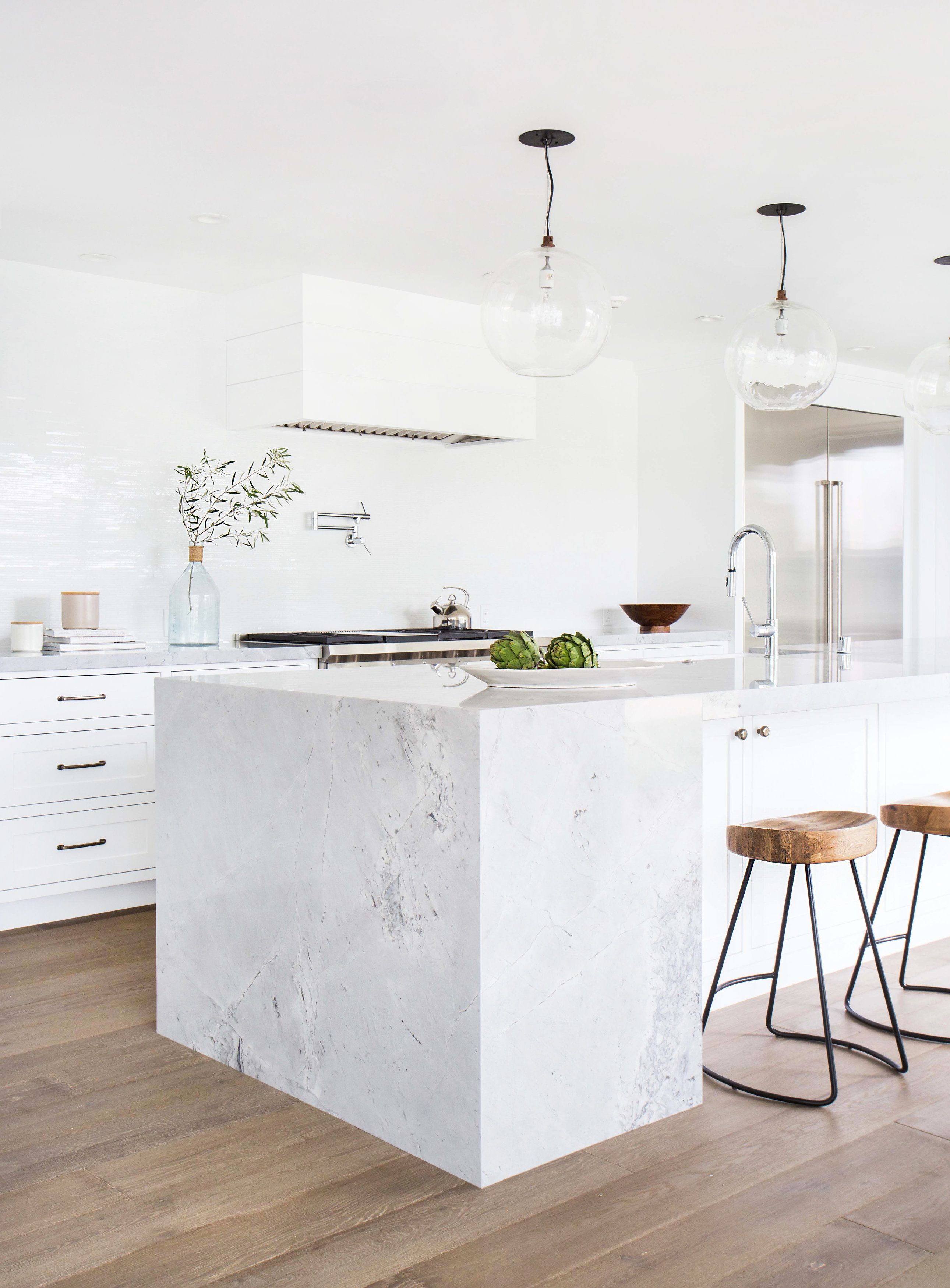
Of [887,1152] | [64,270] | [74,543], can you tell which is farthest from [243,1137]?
[64,270]

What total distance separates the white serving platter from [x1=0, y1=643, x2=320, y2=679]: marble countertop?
1942 millimetres

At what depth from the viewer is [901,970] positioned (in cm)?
321

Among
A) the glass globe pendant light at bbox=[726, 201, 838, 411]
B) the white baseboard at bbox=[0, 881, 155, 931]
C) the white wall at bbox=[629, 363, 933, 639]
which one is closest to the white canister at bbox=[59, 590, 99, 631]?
the white baseboard at bbox=[0, 881, 155, 931]

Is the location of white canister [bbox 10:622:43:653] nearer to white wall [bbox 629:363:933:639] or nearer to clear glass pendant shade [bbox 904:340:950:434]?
clear glass pendant shade [bbox 904:340:950:434]

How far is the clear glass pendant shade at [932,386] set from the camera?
12.3 feet

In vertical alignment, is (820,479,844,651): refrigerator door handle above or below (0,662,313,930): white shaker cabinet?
above

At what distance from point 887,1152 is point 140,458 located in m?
3.68

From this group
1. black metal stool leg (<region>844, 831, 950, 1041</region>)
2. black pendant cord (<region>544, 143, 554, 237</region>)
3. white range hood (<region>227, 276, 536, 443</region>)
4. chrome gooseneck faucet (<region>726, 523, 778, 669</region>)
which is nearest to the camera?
black metal stool leg (<region>844, 831, 950, 1041</region>)

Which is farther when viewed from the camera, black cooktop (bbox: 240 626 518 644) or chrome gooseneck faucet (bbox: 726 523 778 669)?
black cooktop (bbox: 240 626 518 644)

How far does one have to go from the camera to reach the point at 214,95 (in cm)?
301

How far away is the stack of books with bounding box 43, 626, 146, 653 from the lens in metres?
4.21

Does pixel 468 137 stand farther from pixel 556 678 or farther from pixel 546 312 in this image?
pixel 556 678

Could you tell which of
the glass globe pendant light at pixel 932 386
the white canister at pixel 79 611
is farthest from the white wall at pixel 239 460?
the glass globe pendant light at pixel 932 386

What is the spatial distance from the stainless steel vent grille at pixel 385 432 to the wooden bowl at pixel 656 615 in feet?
3.99
